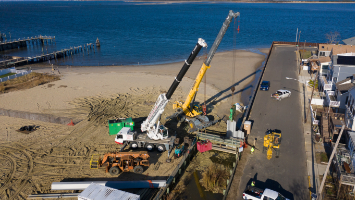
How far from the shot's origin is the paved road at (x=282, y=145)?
20.9 meters

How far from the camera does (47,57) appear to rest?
253 feet

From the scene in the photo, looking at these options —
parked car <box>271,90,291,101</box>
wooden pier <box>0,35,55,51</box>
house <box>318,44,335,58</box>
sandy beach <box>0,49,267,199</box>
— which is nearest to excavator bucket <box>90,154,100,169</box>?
sandy beach <box>0,49,267,199</box>

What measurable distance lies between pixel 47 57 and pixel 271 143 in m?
71.9

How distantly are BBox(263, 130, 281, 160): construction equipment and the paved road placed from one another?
394 mm

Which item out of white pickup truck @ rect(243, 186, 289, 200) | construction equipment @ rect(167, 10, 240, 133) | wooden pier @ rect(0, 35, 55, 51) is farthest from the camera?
wooden pier @ rect(0, 35, 55, 51)

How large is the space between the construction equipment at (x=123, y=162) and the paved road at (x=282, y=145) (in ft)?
29.1

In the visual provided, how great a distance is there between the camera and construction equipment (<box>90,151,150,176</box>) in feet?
76.8

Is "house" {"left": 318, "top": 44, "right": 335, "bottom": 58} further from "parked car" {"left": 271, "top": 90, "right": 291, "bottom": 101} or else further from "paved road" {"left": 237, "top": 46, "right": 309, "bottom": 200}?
"parked car" {"left": 271, "top": 90, "right": 291, "bottom": 101}

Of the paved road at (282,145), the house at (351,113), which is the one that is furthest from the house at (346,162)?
the paved road at (282,145)

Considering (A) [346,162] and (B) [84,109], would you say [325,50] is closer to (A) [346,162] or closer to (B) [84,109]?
(A) [346,162]

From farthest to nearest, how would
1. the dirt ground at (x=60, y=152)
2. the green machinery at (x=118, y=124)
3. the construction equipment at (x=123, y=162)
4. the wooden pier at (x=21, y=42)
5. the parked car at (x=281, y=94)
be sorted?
the wooden pier at (x=21, y=42) → the parked car at (x=281, y=94) → the green machinery at (x=118, y=124) → the construction equipment at (x=123, y=162) → the dirt ground at (x=60, y=152)

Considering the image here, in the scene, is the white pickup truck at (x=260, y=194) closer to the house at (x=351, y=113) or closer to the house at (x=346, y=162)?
the house at (x=346, y=162)

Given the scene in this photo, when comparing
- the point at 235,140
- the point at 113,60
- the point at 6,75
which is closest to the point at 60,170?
the point at 235,140

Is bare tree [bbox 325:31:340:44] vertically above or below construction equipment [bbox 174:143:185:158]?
above
